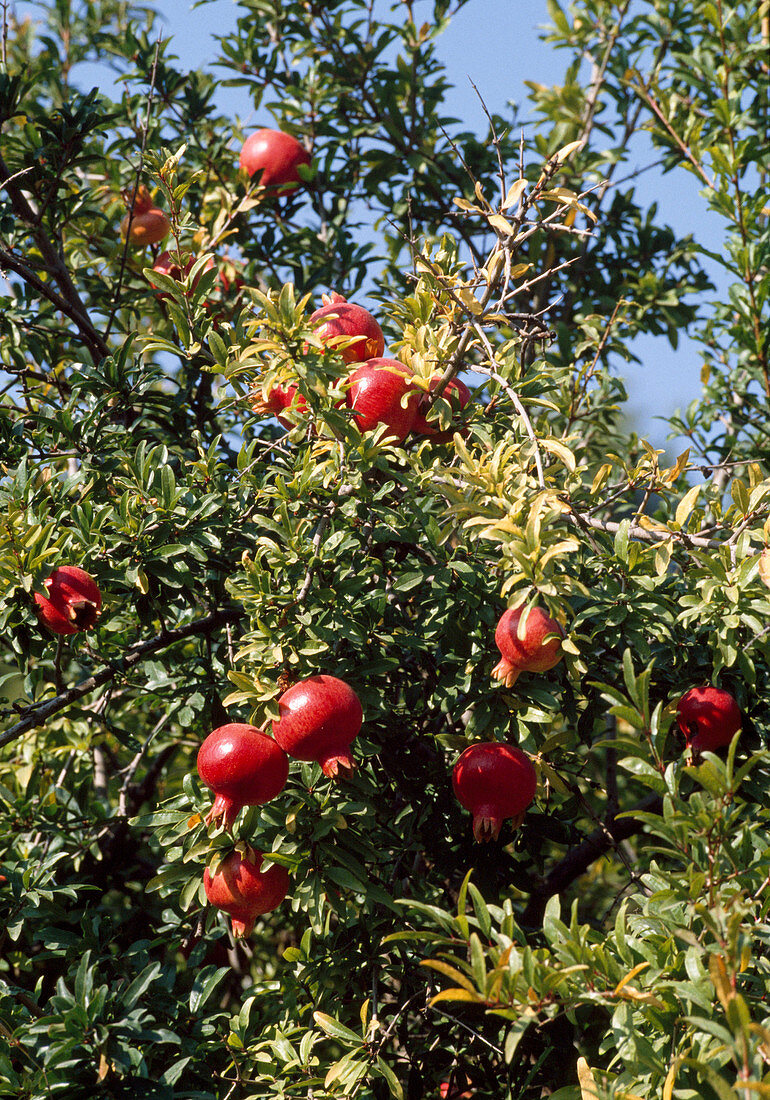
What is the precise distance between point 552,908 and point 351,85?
2815 millimetres

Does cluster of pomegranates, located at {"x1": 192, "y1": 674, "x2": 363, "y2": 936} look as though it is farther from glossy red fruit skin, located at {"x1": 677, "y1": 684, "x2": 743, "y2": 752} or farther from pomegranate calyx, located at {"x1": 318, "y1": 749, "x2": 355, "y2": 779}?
glossy red fruit skin, located at {"x1": 677, "y1": 684, "x2": 743, "y2": 752}

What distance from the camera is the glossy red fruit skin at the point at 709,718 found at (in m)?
1.66

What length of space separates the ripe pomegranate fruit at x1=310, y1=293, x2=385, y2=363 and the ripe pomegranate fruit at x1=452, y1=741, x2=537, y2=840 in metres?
0.78

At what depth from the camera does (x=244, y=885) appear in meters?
1.54

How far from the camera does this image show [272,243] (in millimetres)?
2938

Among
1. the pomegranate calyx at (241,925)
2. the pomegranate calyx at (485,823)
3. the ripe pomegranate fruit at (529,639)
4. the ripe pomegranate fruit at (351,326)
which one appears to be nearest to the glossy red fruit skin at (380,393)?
the ripe pomegranate fruit at (351,326)

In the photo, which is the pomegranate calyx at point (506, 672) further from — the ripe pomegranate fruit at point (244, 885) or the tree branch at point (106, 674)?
the tree branch at point (106, 674)

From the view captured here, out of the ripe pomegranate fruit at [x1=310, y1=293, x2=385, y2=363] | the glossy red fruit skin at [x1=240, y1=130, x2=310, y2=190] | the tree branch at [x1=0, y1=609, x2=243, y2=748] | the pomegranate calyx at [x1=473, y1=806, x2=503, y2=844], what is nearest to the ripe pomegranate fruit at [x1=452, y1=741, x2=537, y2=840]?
the pomegranate calyx at [x1=473, y1=806, x2=503, y2=844]

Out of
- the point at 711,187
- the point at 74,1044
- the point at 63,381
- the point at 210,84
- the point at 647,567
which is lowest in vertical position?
the point at 74,1044

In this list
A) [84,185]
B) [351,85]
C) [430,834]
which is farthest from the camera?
[84,185]

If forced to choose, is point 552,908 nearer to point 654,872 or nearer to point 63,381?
point 654,872

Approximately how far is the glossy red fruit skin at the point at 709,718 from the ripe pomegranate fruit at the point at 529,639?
362 mm

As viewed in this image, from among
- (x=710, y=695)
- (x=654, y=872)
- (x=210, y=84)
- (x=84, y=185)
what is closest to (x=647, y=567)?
(x=710, y=695)

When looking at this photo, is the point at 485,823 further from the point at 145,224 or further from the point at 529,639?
the point at 145,224
